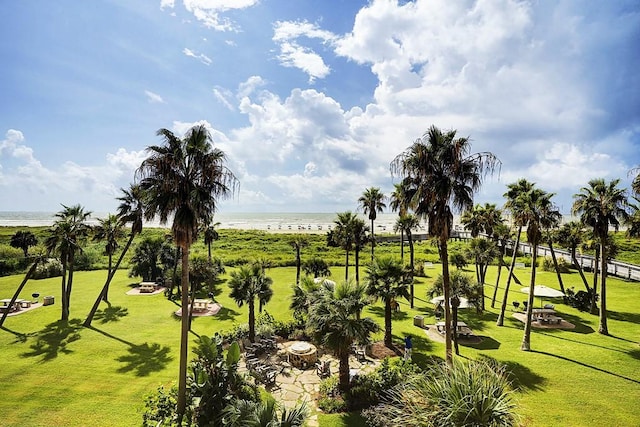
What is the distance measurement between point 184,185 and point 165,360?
12.2 metres

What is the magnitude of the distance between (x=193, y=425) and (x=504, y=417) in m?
11.0

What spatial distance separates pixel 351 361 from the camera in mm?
18266

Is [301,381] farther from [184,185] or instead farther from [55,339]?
[55,339]

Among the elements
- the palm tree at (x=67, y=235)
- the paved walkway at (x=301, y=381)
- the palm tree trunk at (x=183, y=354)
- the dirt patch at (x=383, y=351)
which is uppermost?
the palm tree at (x=67, y=235)

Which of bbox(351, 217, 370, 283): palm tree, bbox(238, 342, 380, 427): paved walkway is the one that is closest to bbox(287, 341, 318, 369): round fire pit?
bbox(238, 342, 380, 427): paved walkway

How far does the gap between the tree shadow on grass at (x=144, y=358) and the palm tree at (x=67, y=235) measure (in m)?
8.00

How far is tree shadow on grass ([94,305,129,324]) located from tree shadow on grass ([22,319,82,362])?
1.47m

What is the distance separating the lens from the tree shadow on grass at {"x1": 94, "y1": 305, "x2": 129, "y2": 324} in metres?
25.2

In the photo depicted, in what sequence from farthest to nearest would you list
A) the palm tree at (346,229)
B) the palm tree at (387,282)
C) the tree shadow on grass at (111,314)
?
the palm tree at (346,229) < the tree shadow on grass at (111,314) < the palm tree at (387,282)

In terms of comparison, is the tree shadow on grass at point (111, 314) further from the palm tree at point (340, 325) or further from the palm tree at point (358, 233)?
the palm tree at point (358, 233)

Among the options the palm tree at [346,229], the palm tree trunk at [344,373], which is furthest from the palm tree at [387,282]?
the palm tree at [346,229]

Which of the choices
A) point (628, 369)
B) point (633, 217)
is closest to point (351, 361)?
point (628, 369)

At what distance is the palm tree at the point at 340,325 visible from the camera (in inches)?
555

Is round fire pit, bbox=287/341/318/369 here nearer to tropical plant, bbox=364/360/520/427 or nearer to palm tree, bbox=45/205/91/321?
tropical plant, bbox=364/360/520/427
